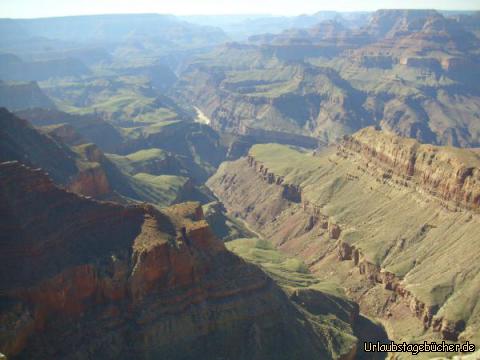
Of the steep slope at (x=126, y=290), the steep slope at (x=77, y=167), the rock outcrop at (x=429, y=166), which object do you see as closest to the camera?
the steep slope at (x=126, y=290)

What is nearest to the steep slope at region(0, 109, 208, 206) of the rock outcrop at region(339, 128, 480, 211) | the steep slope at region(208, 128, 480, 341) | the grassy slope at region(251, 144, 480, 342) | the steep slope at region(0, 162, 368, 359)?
the steep slope at region(208, 128, 480, 341)

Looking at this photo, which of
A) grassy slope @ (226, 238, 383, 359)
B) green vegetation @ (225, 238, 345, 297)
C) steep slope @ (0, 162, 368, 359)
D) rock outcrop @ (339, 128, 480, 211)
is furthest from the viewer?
rock outcrop @ (339, 128, 480, 211)

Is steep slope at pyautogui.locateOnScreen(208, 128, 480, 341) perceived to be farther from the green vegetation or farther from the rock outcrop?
the green vegetation

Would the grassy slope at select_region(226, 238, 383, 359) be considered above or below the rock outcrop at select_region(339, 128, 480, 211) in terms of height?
below

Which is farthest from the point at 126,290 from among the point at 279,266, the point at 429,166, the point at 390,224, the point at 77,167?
the point at 429,166

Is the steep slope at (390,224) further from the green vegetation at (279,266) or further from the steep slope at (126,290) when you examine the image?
the steep slope at (126,290)

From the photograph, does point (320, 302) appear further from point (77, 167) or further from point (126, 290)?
point (77, 167)

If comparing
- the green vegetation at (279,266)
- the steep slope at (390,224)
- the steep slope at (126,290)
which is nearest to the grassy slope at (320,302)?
the green vegetation at (279,266)
